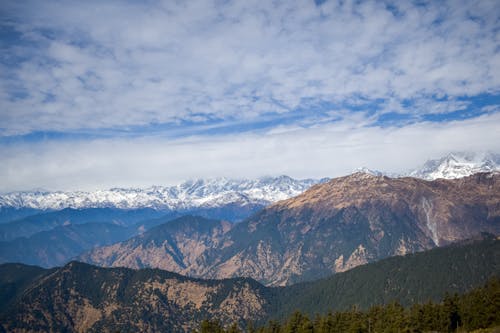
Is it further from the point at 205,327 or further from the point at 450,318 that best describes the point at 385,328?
the point at 205,327

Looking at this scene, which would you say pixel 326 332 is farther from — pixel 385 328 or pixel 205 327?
pixel 205 327

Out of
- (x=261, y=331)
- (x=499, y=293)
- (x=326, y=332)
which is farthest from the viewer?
(x=261, y=331)

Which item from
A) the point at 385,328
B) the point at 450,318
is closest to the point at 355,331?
the point at 385,328

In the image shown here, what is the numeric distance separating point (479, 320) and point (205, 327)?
4054 inches

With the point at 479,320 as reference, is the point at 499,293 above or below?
above

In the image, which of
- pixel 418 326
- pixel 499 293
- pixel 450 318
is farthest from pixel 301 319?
pixel 499 293

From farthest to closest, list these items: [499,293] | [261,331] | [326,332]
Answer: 1. [261,331]
2. [326,332]
3. [499,293]

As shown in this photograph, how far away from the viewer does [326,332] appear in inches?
6639

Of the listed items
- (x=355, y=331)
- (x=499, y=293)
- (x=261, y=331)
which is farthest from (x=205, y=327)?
(x=499, y=293)

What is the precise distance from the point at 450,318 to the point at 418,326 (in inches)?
634

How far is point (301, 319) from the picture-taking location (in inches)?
7269

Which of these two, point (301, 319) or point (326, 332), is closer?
point (326, 332)

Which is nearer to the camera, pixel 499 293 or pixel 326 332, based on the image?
pixel 499 293

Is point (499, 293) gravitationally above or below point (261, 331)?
above
